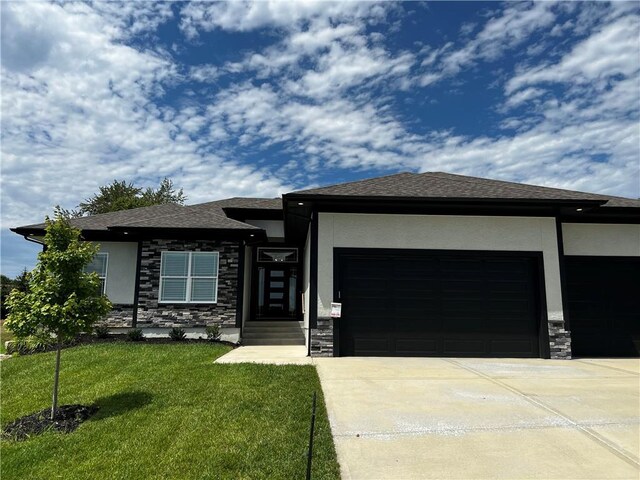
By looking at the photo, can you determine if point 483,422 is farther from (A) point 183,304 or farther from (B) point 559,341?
(A) point 183,304

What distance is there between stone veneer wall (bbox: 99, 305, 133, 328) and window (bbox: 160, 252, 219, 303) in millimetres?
1599

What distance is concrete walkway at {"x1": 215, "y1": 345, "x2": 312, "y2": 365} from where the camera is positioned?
28.5 feet

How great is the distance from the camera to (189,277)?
40.5ft

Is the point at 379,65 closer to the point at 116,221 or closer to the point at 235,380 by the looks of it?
the point at 235,380

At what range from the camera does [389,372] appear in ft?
25.2

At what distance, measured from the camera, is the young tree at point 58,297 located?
18.6ft

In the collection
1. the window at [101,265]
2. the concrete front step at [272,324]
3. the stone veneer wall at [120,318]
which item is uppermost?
the window at [101,265]

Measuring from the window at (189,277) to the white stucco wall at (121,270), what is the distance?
5.13 ft

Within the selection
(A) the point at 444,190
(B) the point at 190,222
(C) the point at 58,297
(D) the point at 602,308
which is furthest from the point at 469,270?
(C) the point at 58,297

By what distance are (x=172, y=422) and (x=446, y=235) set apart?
754 centimetres

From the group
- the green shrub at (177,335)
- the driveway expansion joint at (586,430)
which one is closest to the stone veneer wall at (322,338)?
the driveway expansion joint at (586,430)

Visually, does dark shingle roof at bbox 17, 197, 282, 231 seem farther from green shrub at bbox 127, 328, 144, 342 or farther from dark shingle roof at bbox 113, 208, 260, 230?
green shrub at bbox 127, 328, 144, 342

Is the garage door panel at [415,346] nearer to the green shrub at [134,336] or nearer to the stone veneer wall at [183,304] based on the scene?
the stone veneer wall at [183,304]

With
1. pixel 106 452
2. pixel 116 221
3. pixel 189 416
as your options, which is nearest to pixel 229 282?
pixel 116 221
